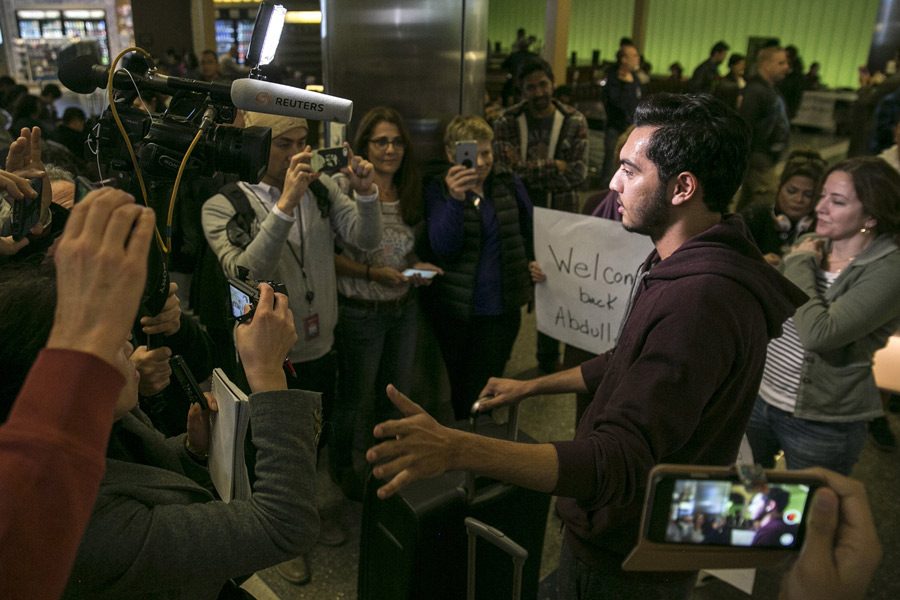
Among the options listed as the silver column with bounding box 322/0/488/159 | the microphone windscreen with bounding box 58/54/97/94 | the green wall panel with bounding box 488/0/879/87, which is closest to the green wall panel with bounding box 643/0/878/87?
the green wall panel with bounding box 488/0/879/87

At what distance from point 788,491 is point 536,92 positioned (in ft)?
11.3

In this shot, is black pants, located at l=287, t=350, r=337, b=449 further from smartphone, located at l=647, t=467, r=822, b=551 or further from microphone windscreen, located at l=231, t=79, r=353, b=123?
smartphone, located at l=647, t=467, r=822, b=551

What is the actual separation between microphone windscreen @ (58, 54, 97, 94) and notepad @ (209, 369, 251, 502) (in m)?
0.78

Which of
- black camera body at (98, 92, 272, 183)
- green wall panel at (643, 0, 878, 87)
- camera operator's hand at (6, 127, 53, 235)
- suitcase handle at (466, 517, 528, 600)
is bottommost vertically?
suitcase handle at (466, 517, 528, 600)

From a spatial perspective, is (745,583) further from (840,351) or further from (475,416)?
(475,416)

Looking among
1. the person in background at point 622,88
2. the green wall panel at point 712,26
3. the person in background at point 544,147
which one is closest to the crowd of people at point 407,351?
the person in background at point 544,147

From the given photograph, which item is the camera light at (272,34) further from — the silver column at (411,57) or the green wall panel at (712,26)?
the green wall panel at (712,26)

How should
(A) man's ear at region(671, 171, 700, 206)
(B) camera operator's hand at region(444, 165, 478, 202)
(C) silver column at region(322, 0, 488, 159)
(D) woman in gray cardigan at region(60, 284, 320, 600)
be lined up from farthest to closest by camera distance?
(C) silver column at region(322, 0, 488, 159)
(B) camera operator's hand at region(444, 165, 478, 202)
(A) man's ear at region(671, 171, 700, 206)
(D) woman in gray cardigan at region(60, 284, 320, 600)

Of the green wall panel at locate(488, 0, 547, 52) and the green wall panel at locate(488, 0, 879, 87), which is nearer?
the green wall panel at locate(488, 0, 879, 87)

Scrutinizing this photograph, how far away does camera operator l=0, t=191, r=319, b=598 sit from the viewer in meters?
0.92

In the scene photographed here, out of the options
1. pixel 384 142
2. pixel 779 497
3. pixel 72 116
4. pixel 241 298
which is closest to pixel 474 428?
pixel 241 298

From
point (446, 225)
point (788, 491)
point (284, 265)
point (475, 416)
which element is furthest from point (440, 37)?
point (788, 491)

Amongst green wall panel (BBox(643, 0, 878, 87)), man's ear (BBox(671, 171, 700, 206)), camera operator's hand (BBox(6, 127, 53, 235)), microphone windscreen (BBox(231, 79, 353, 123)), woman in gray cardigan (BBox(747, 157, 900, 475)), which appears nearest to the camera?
microphone windscreen (BBox(231, 79, 353, 123))

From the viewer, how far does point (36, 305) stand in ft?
3.17
